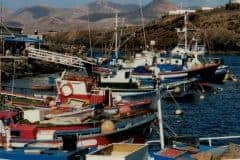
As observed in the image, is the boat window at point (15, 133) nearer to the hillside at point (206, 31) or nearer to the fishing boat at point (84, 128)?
the fishing boat at point (84, 128)

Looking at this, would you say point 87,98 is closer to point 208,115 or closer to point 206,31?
point 208,115

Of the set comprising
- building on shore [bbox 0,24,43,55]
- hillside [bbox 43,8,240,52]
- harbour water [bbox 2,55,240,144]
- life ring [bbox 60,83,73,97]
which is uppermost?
hillside [bbox 43,8,240,52]

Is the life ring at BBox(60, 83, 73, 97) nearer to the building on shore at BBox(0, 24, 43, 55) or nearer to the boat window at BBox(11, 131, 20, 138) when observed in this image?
the boat window at BBox(11, 131, 20, 138)

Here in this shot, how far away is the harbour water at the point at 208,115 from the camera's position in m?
38.5

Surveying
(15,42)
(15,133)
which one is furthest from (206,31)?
(15,133)

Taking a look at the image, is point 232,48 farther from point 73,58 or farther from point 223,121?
point 223,121

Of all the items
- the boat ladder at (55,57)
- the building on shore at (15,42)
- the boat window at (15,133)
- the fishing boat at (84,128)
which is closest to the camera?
the boat window at (15,133)

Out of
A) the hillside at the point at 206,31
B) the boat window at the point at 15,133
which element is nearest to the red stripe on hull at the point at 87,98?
the boat window at the point at 15,133

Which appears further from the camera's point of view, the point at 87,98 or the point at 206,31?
the point at 206,31

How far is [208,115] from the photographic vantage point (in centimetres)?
4559

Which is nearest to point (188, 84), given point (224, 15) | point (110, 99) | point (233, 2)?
point (110, 99)

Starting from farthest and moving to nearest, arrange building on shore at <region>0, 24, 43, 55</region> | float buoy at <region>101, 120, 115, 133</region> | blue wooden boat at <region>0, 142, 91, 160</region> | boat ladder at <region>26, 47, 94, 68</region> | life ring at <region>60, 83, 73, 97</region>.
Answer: building on shore at <region>0, 24, 43, 55</region>, boat ladder at <region>26, 47, 94, 68</region>, life ring at <region>60, 83, 73, 97</region>, float buoy at <region>101, 120, 115, 133</region>, blue wooden boat at <region>0, 142, 91, 160</region>

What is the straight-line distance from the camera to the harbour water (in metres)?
38.5

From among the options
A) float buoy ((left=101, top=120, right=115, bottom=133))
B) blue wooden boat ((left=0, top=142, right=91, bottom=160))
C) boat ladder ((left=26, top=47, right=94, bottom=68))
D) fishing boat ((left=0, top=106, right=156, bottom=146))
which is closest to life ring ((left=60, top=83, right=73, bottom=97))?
fishing boat ((left=0, top=106, right=156, bottom=146))
